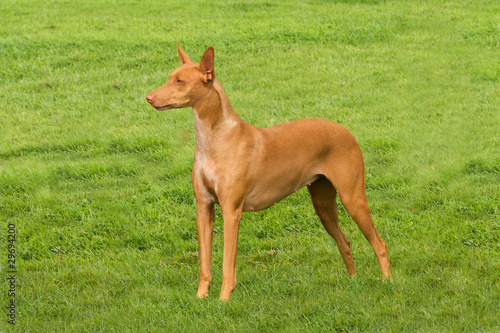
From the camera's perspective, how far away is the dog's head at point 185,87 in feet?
18.2

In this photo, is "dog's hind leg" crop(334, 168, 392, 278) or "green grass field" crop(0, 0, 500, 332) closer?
"green grass field" crop(0, 0, 500, 332)

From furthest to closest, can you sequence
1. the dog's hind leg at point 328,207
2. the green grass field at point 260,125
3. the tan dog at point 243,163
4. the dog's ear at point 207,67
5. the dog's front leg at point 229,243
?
the dog's hind leg at point 328,207, the green grass field at point 260,125, the dog's front leg at point 229,243, the tan dog at point 243,163, the dog's ear at point 207,67

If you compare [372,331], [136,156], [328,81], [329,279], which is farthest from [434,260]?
[328,81]

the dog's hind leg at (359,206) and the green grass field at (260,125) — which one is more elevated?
the dog's hind leg at (359,206)

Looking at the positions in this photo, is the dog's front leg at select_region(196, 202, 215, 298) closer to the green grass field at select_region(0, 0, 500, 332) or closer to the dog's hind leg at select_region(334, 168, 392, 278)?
the green grass field at select_region(0, 0, 500, 332)

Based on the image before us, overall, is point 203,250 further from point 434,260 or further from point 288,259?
point 434,260

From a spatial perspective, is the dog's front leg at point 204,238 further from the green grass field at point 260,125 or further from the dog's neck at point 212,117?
the dog's neck at point 212,117

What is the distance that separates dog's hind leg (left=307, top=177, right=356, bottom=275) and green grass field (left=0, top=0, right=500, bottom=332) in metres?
0.28

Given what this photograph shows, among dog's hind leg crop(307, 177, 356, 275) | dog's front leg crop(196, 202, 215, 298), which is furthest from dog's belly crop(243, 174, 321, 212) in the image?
dog's hind leg crop(307, 177, 356, 275)

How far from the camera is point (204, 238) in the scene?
242 inches

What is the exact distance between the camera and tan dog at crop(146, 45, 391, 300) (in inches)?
225

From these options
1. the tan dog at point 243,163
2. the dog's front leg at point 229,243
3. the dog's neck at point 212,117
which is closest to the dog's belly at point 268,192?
the tan dog at point 243,163

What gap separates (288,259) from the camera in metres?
7.40

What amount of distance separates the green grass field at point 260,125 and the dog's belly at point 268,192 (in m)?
0.89
